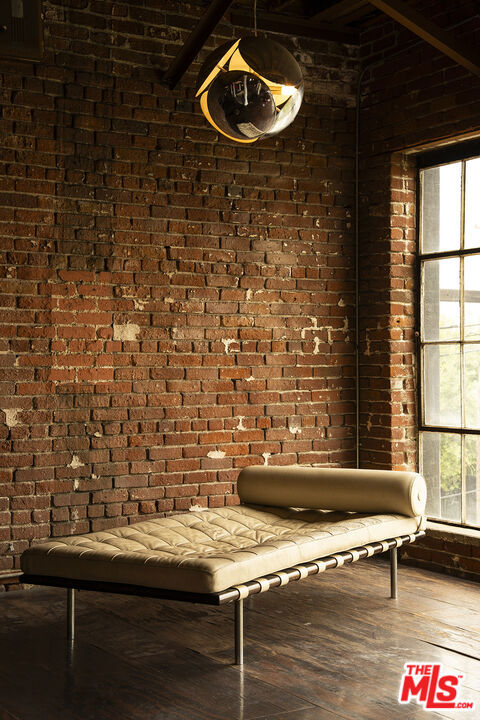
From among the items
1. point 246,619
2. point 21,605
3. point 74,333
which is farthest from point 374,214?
point 21,605

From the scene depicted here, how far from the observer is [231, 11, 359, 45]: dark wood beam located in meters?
5.20

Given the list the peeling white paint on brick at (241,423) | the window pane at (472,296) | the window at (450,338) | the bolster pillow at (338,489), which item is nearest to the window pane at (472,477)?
the window at (450,338)

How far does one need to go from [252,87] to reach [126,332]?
201cm

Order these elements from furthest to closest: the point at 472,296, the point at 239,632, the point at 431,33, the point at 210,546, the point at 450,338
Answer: the point at 450,338
the point at 472,296
the point at 431,33
the point at 210,546
the point at 239,632

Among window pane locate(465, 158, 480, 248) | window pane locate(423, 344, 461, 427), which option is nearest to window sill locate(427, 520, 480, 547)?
window pane locate(423, 344, 461, 427)

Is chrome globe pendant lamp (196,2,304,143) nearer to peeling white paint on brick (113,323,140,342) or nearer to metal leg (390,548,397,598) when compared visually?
peeling white paint on brick (113,323,140,342)

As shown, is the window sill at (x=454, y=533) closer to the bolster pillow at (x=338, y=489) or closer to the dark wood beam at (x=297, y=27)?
the bolster pillow at (x=338, y=489)

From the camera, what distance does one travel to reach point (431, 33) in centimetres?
441

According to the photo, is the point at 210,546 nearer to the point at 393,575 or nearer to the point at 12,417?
the point at 393,575

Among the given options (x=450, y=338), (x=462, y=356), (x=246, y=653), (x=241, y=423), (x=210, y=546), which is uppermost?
(x=450, y=338)

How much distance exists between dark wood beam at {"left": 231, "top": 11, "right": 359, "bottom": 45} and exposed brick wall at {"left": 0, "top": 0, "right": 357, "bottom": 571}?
7 cm

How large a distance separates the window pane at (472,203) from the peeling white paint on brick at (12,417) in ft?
8.99

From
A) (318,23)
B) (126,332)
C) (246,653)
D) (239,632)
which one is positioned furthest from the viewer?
(318,23)

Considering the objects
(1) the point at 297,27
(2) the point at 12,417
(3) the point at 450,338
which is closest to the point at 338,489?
(3) the point at 450,338
